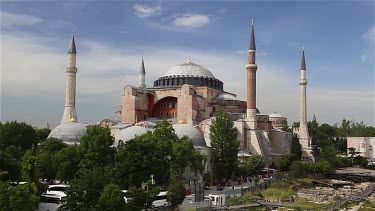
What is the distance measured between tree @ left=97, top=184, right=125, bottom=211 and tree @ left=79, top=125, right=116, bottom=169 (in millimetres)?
5478

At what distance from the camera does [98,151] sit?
19750 mm

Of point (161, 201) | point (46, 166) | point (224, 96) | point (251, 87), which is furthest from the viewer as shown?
point (224, 96)

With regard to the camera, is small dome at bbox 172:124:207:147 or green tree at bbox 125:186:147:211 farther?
small dome at bbox 172:124:207:147

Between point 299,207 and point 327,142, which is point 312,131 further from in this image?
point 299,207

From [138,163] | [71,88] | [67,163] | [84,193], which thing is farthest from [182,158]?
[71,88]

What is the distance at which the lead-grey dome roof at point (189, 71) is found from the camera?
3700 centimetres

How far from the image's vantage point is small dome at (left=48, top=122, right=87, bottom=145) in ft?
87.3

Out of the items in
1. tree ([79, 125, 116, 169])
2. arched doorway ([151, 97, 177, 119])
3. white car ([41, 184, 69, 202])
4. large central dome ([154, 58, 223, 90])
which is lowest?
white car ([41, 184, 69, 202])

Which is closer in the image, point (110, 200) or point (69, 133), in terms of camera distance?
point (110, 200)

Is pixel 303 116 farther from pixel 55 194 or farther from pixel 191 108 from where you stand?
pixel 55 194

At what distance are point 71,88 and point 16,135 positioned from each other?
7.14 meters

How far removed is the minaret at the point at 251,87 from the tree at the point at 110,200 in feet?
60.0

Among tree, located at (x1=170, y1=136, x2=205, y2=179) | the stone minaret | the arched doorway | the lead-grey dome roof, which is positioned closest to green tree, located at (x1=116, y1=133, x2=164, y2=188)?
tree, located at (x1=170, y1=136, x2=205, y2=179)

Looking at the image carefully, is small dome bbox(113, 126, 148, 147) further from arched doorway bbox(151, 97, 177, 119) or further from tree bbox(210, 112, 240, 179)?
arched doorway bbox(151, 97, 177, 119)
